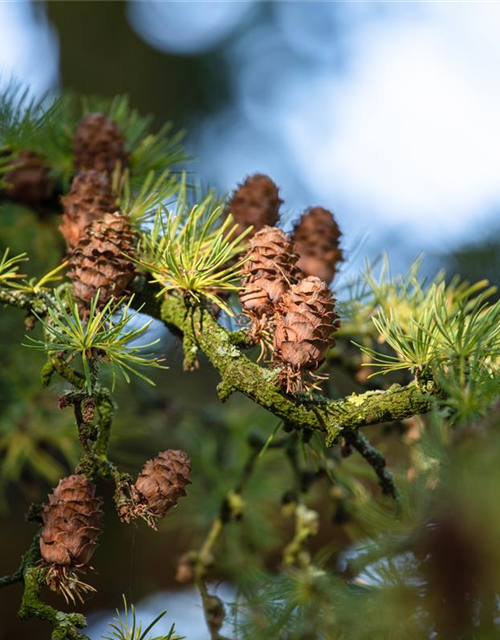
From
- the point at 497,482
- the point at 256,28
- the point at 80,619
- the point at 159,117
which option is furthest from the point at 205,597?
the point at 256,28

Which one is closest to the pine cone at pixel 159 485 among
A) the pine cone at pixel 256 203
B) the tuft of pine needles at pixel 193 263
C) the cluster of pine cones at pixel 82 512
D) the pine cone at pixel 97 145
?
the cluster of pine cones at pixel 82 512

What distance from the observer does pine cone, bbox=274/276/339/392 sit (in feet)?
1.43

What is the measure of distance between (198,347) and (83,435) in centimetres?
11

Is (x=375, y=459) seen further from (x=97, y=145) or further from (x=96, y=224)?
(x=97, y=145)

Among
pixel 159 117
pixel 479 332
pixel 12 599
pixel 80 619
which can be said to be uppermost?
pixel 159 117

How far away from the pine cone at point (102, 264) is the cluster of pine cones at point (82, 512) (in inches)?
4.7

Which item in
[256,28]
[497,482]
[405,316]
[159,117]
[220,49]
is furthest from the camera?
[256,28]

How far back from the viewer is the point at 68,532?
1.37ft

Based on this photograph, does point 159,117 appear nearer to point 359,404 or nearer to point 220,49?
point 220,49

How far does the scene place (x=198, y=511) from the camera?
1075 millimetres

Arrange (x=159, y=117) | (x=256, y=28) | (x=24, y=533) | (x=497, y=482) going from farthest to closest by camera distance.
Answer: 1. (x=256, y=28)
2. (x=159, y=117)
3. (x=24, y=533)
4. (x=497, y=482)

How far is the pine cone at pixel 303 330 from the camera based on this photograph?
44 cm

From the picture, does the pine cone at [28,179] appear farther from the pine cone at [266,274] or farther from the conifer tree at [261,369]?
the pine cone at [266,274]

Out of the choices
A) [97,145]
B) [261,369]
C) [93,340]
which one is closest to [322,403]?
[261,369]
